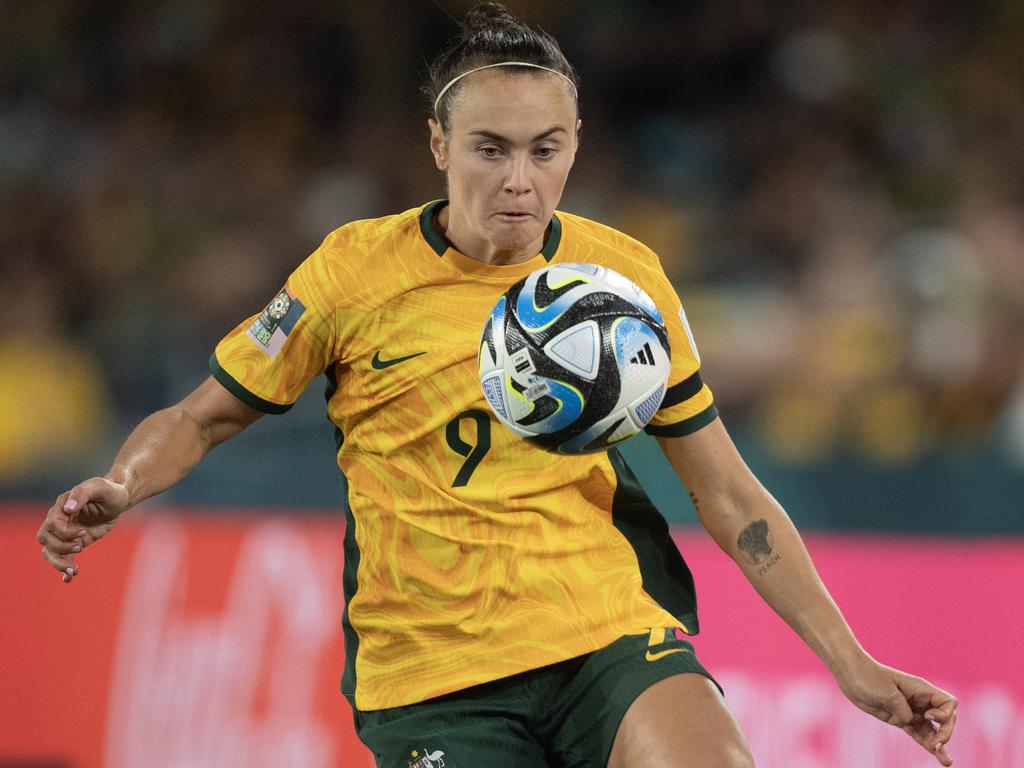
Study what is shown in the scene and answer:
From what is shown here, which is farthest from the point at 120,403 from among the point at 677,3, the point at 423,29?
the point at 677,3

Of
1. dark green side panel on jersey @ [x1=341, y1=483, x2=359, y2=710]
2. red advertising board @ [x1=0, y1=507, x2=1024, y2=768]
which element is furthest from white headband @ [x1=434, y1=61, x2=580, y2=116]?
red advertising board @ [x1=0, y1=507, x2=1024, y2=768]

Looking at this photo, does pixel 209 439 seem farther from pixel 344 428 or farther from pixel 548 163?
pixel 548 163

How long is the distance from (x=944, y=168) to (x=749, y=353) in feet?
7.70

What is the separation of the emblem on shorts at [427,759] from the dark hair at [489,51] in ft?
4.51

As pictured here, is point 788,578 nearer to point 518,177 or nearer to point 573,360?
point 573,360

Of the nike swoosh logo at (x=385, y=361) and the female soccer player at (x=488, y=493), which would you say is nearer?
the female soccer player at (x=488, y=493)

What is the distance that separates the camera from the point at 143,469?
3.33 metres

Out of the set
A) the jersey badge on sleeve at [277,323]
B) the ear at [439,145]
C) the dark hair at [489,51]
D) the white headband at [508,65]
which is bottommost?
the jersey badge on sleeve at [277,323]

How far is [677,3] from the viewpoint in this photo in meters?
10.9

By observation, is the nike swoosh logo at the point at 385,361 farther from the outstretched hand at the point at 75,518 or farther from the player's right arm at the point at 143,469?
the outstretched hand at the point at 75,518

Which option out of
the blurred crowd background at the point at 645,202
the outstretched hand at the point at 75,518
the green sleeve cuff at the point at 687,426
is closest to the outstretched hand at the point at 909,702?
the green sleeve cuff at the point at 687,426

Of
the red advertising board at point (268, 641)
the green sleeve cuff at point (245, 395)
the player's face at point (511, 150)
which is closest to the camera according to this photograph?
the player's face at point (511, 150)

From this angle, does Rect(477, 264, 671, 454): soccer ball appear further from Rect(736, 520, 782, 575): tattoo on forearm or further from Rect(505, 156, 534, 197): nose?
Rect(736, 520, 782, 575): tattoo on forearm

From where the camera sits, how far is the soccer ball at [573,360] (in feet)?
9.80
